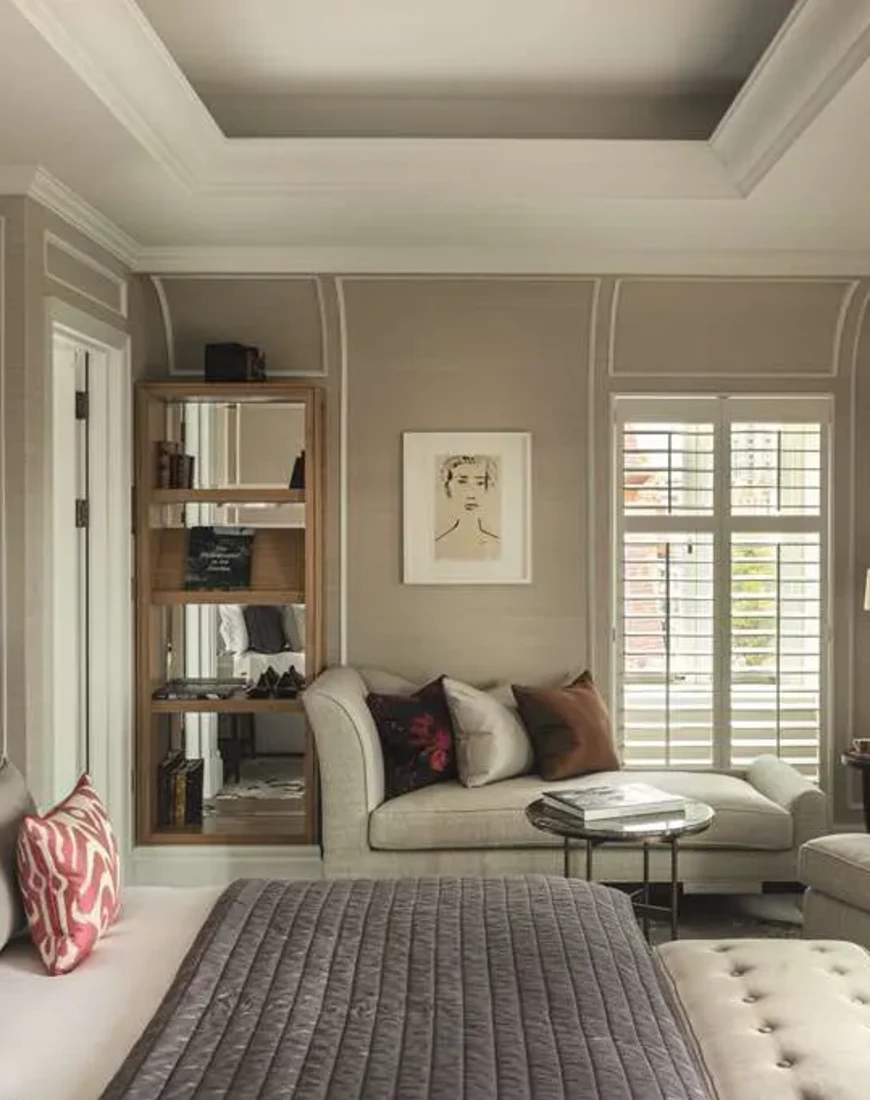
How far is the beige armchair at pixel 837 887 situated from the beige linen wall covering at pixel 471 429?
145 centimetres

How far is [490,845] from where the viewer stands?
4.15 m

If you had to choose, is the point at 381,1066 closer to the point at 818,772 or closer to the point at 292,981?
the point at 292,981

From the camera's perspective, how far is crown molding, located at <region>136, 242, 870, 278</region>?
4.57 m

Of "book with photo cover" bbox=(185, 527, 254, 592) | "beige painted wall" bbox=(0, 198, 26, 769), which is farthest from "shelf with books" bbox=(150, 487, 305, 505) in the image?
"beige painted wall" bbox=(0, 198, 26, 769)

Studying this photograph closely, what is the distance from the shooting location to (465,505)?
190 inches

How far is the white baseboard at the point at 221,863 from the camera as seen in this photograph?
4.62m

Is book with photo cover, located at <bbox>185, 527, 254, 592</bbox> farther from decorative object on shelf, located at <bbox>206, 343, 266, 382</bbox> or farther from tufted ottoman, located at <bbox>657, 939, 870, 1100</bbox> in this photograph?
tufted ottoman, located at <bbox>657, 939, 870, 1100</bbox>

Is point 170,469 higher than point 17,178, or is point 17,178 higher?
point 17,178

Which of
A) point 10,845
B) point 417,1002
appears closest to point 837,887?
point 417,1002

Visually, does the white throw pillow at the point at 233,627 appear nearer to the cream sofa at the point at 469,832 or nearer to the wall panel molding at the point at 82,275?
the cream sofa at the point at 469,832

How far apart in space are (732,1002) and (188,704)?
109 inches

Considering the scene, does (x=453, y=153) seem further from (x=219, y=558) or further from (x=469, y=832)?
(x=469, y=832)

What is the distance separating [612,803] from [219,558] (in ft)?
6.21

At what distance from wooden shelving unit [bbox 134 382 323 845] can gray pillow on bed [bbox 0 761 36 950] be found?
194 centimetres
